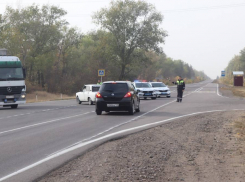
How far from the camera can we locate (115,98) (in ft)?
68.9

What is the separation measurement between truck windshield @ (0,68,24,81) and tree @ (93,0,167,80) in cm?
4528

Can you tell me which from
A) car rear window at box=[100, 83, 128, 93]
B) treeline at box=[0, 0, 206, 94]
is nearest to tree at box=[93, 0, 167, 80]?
treeline at box=[0, 0, 206, 94]

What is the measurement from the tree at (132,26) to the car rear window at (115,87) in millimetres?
51419

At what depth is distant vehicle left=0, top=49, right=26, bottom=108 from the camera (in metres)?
27.9

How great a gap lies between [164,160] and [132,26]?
2577 inches

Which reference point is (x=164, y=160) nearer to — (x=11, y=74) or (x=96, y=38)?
(x=11, y=74)

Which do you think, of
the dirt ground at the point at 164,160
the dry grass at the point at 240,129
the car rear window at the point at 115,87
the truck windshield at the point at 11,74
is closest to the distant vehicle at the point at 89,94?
the truck windshield at the point at 11,74

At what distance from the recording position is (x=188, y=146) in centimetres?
1060

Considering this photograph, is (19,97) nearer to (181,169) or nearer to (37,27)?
(181,169)

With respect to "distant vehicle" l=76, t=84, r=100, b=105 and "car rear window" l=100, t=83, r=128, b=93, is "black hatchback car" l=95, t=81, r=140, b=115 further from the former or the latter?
"distant vehicle" l=76, t=84, r=100, b=105

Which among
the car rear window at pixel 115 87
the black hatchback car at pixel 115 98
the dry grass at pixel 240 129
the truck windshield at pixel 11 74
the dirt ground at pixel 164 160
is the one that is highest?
the truck windshield at pixel 11 74

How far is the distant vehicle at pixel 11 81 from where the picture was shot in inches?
1099

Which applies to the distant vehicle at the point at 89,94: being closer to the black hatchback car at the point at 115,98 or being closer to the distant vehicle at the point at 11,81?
the distant vehicle at the point at 11,81

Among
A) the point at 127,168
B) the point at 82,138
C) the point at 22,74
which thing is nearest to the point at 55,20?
the point at 22,74
